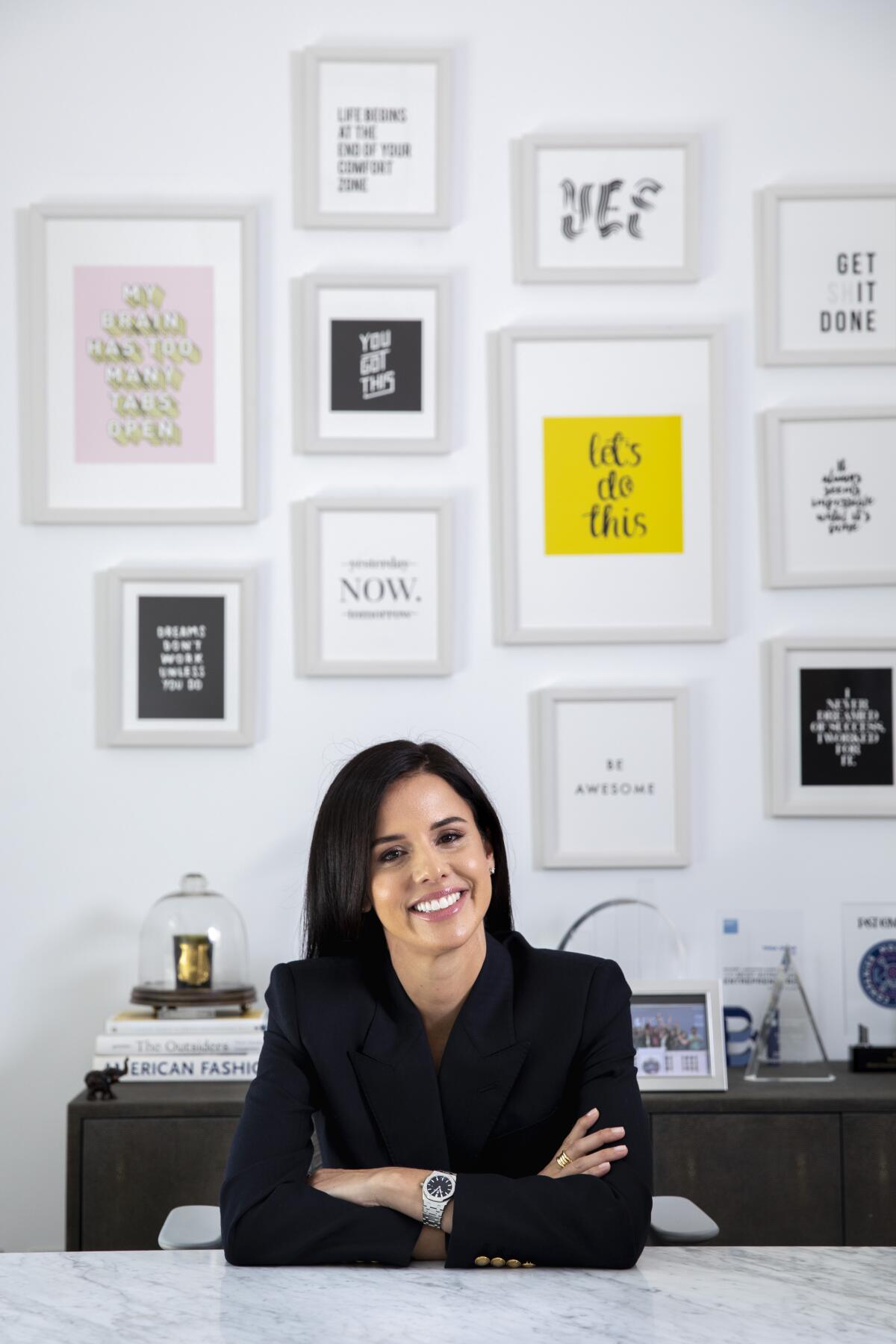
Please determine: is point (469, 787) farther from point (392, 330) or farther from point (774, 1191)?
point (392, 330)

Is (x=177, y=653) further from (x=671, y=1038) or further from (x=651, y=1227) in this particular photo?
(x=651, y=1227)

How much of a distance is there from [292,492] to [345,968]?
4.21 ft

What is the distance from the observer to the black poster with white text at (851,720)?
279cm

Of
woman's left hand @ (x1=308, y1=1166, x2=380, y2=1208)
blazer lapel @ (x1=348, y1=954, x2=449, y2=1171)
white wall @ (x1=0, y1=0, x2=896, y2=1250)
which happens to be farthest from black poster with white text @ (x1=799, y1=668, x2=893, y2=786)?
woman's left hand @ (x1=308, y1=1166, x2=380, y2=1208)

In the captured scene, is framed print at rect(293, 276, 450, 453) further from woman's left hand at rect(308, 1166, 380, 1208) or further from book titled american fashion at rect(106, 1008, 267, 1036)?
woman's left hand at rect(308, 1166, 380, 1208)

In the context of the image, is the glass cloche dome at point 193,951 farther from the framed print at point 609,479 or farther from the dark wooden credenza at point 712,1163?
the framed print at point 609,479

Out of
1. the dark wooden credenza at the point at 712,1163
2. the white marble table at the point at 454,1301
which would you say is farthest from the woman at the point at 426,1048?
the dark wooden credenza at the point at 712,1163

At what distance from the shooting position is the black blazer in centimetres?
165

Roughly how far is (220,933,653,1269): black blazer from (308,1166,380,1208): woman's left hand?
0.02 metres

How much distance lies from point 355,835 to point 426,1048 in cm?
30

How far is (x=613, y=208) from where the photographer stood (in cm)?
282

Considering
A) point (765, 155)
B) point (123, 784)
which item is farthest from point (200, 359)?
point (765, 155)

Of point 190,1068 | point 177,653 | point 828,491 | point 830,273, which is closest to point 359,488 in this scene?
point 177,653

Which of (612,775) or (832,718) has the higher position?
(832,718)
